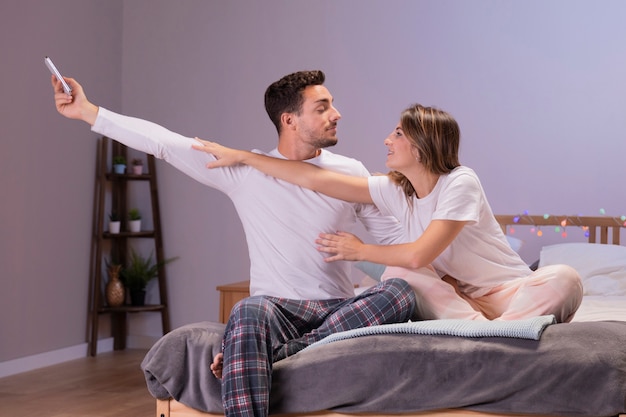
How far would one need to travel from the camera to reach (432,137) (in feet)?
7.31

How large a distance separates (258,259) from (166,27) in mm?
2916

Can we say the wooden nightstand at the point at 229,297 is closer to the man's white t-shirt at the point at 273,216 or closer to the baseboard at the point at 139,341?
the man's white t-shirt at the point at 273,216

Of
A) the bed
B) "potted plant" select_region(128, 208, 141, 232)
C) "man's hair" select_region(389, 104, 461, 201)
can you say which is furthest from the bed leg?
"potted plant" select_region(128, 208, 141, 232)

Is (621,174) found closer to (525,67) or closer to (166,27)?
(525,67)

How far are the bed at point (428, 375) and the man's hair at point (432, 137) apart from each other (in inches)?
20.7

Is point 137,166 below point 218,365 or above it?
above

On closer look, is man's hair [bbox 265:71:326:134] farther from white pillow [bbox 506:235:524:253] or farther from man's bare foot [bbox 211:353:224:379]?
white pillow [bbox 506:235:524:253]

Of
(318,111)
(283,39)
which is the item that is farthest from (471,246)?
(283,39)

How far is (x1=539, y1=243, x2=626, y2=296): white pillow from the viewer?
340cm

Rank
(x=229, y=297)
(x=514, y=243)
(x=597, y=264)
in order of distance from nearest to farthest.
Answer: (x=597, y=264)
(x=229, y=297)
(x=514, y=243)

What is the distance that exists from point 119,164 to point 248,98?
0.82m

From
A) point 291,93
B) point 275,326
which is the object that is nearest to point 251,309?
point 275,326

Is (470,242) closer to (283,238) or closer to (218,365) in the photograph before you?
(283,238)

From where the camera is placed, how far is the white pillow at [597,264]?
340 cm
